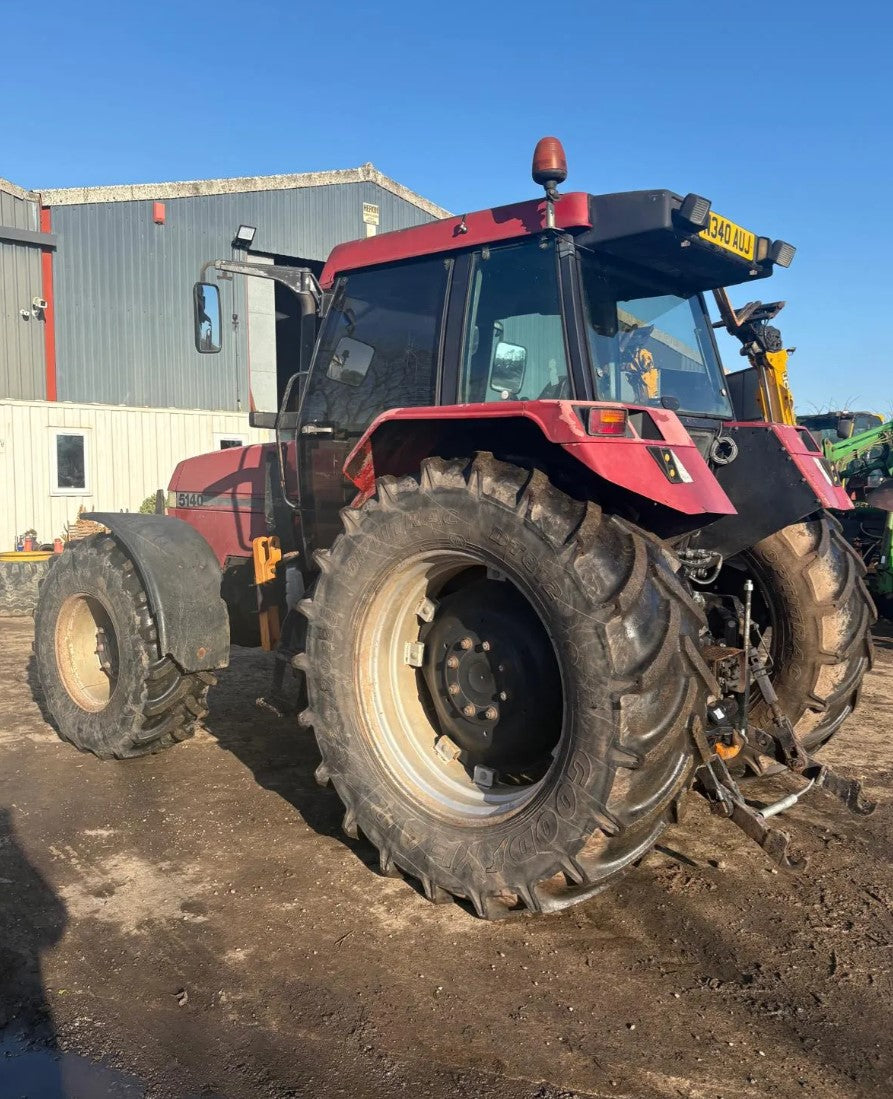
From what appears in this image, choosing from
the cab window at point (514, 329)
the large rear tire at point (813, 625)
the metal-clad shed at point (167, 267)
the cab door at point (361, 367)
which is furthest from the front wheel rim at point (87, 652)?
the metal-clad shed at point (167, 267)

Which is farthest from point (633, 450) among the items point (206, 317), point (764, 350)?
point (206, 317)

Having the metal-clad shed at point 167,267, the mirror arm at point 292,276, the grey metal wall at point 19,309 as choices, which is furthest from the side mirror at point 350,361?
the grey metal wall at point 19,309

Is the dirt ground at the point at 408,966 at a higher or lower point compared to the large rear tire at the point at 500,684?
lower

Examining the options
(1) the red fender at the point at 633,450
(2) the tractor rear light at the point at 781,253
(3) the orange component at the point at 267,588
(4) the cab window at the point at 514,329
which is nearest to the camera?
(1) the red fender at the point at 633,450

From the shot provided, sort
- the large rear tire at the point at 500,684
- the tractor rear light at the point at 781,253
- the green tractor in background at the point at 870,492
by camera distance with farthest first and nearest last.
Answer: the green tractor in background at the point at 870,492
the tractor rear light at the point at 781,253
the large rear tire at the point at 500,684

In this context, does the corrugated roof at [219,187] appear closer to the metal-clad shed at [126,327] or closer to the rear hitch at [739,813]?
the metal-clad shed at [126,327]

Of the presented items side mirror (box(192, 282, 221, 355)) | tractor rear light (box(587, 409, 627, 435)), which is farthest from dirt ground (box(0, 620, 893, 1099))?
side mirror (box(192, 282, 221, 355))

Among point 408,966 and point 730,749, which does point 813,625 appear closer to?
point 730,749

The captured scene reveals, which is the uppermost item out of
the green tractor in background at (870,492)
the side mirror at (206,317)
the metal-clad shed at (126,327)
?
the metal-clad shed at (126,327)

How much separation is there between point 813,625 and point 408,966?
2.18 meters

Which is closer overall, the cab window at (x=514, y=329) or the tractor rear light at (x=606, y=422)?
the tractor rear light at (x=606, y=422)

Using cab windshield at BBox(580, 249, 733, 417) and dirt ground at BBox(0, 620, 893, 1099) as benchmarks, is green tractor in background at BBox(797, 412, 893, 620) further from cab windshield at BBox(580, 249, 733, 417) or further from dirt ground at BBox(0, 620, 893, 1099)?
dirt ground at BBox(0, 620, 893, 1099)

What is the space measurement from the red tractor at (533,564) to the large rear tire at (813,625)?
0.01 meters

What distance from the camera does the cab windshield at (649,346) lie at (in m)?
3.28
